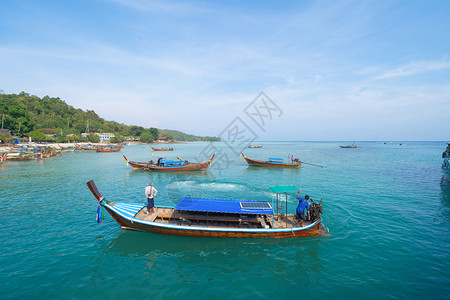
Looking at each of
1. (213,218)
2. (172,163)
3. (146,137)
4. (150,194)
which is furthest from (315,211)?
(146,137)

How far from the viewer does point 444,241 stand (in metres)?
11.2

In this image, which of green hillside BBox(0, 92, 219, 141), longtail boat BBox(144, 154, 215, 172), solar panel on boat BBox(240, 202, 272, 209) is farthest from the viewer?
green hillside BBox(0, 92, 219, 141)

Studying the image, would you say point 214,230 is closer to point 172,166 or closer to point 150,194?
point 150,194

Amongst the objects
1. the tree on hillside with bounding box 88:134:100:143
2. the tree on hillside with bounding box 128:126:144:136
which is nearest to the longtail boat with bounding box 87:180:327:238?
the tree on hillside with bounding box 88:134:100:143

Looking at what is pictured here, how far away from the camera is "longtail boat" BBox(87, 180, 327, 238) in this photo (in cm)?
1084

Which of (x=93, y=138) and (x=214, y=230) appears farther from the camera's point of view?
(x=93, y=138)

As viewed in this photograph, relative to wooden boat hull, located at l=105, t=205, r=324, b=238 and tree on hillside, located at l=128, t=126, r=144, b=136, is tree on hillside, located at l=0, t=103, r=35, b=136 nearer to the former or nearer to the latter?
wooden boat hull, located at l=105, t=205, r=324, b=238

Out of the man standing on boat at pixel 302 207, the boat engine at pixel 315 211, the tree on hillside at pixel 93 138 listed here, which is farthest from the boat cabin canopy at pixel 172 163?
the tree on hillside at pixel 93 138

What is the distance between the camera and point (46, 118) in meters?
120

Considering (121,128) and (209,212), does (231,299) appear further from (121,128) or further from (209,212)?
(121,128)

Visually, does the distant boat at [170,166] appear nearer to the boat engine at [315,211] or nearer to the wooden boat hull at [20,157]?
the boat engine at [315,211]

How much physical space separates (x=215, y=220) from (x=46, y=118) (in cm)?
15393

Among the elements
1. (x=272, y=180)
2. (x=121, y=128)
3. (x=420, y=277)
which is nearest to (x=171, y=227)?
(x=420, y=277)

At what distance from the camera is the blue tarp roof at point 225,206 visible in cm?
1118
